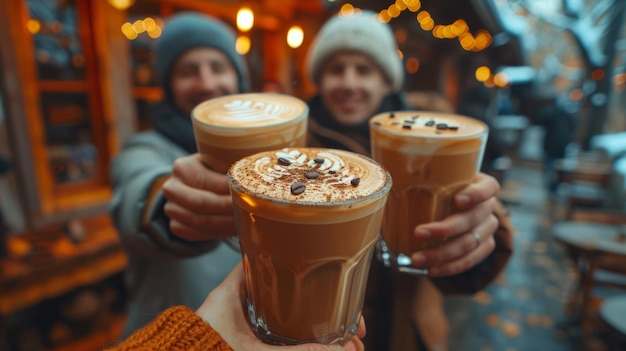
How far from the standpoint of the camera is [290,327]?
2.19ft

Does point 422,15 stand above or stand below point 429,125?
above

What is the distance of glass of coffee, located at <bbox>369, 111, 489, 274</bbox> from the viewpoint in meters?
0.82

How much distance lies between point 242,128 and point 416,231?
50 cm

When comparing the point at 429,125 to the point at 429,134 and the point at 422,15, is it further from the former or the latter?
the point at 422,15

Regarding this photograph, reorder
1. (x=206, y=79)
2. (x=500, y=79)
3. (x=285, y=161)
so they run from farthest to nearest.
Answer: (x=500, y=79) → (x=206, y=79) → (x=285, y=161)

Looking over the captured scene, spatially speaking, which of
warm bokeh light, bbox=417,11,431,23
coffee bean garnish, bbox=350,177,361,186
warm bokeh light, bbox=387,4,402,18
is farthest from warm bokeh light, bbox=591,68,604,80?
coffee bean garnish, bbox=350,177,361,186

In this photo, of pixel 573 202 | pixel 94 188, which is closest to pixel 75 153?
pixel 94 188

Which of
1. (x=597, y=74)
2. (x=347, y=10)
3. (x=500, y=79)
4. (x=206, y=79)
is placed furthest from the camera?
(x=500, y=79)

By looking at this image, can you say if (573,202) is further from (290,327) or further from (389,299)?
(290,327)

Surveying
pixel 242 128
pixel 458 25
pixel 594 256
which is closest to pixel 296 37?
pixel 242 128

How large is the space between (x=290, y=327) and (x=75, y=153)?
3404 millimetres

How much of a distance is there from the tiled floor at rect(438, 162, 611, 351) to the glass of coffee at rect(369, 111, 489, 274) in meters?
1.65

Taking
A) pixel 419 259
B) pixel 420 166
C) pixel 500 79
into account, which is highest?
pixel 420 166

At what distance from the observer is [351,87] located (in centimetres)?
171
